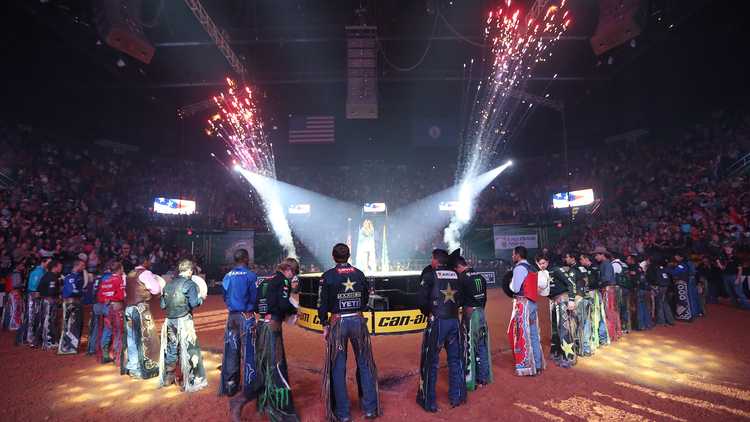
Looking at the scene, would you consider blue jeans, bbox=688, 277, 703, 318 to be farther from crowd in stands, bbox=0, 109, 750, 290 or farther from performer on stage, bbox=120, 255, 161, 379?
performer on stage, bbox=120, 255, 161, 379

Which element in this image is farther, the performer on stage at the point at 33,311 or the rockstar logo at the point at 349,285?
the performer on stage at the point at 33,311

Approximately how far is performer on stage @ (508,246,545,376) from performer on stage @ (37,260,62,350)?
10.1m

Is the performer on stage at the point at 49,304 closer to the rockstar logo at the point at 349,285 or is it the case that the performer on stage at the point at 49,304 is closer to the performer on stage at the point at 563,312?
the rockstar logo at the point at 349,285

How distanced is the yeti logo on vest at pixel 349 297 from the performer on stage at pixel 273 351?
740mm

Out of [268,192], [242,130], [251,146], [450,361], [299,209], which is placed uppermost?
[242,130]

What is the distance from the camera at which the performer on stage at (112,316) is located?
6.62m

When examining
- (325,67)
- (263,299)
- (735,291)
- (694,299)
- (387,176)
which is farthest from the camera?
(387,176)

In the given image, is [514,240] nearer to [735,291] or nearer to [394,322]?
[735,291]

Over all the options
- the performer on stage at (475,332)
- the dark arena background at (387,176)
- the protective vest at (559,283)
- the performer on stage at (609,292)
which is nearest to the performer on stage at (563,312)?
the protective vest at (559,283)

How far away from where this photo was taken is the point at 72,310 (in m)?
7.82

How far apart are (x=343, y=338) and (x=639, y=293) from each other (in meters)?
9.12

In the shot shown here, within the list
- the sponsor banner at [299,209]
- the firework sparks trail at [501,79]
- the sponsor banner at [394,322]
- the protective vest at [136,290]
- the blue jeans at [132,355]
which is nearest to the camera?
the protective vest at [136,290]

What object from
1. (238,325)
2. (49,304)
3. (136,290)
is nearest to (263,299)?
(238,325)

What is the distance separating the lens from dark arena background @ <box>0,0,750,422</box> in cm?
630
